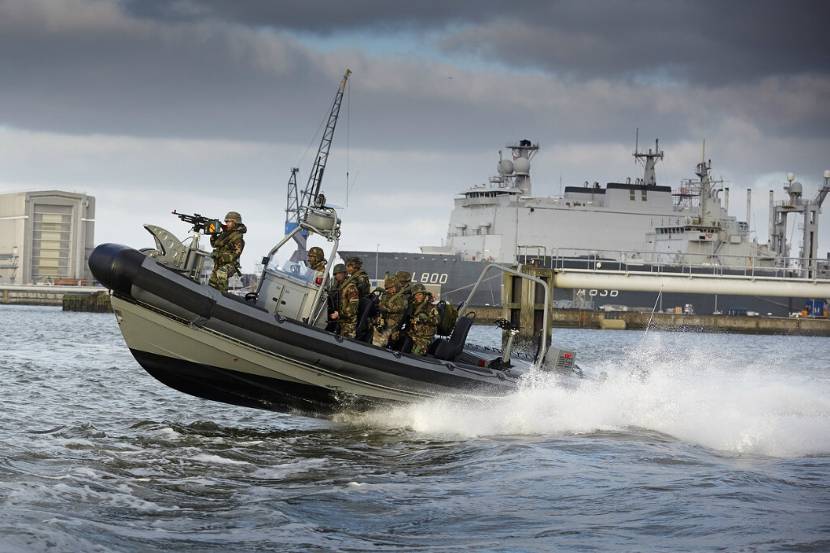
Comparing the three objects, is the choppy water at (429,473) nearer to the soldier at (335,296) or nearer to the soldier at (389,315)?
the soldier at (389,315)

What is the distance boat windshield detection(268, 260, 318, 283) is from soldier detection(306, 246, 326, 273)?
8 cm

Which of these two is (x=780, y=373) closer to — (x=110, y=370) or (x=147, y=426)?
(x=110, y=370)

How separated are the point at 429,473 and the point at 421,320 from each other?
117 inches

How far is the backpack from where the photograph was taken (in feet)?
43.1

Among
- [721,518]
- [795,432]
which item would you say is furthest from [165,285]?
[795,432]

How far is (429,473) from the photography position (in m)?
10.2

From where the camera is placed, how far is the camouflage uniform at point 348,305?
12.3 metres

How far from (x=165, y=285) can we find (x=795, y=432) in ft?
25.1

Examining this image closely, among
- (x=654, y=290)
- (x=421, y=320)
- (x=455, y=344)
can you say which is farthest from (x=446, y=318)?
(x=654, y=290)

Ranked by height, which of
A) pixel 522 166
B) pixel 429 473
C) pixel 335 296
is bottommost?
pixel 429 473

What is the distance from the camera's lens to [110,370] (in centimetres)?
2188

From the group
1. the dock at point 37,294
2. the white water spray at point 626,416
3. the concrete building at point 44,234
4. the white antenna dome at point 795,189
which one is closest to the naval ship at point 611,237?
the white antenna dome at point 795,189

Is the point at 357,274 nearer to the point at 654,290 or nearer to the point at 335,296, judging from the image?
the point at 335,296

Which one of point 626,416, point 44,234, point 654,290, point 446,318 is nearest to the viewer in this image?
point 446,318
